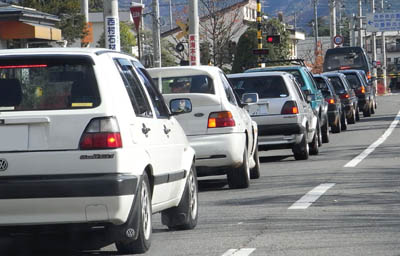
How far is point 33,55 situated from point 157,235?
2596 mm

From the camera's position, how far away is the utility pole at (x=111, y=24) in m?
19.0

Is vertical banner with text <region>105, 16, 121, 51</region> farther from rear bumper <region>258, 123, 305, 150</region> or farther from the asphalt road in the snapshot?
the asphalt road

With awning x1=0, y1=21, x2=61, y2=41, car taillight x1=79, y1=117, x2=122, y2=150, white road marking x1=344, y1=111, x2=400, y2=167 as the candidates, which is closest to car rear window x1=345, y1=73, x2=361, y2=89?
white road marking x1=344, y1=111, x2=400, y2=167

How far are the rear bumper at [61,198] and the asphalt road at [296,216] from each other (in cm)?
110

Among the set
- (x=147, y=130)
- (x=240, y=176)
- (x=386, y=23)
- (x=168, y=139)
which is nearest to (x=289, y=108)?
(x=240, y=176)

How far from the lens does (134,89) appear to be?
9.22m

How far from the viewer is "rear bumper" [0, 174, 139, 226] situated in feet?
26.7

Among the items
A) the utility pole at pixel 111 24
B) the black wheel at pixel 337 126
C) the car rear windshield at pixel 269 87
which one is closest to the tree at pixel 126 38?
the black wheel at pixel 337 126

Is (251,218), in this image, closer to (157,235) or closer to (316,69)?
(157,235)

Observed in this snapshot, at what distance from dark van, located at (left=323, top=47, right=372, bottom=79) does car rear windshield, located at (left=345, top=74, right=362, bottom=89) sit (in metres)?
16.2

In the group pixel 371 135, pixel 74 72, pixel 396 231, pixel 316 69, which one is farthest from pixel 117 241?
pixel 316 69

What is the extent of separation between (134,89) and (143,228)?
1.18 metres

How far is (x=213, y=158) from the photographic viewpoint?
1445cm

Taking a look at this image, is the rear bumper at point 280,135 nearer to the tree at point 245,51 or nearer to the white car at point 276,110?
the white car at point 276,110
